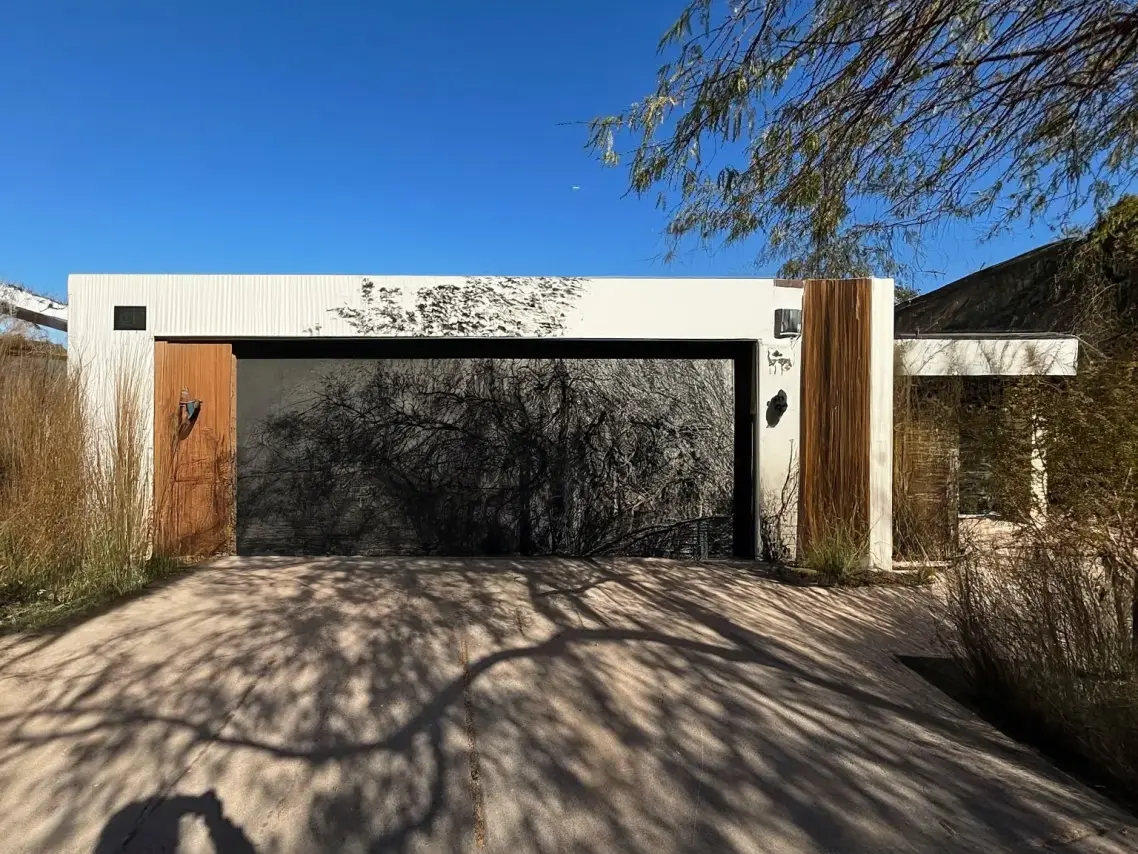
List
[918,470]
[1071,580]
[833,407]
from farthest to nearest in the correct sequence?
[918,470] → [833,407] → [1071,580]

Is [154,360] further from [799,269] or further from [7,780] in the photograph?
[799,269]

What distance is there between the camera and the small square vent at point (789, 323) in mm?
7324

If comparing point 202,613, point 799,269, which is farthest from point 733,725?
point 799,269

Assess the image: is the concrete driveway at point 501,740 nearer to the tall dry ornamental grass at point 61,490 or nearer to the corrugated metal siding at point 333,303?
the tall dry ornamental grass at point 61,490

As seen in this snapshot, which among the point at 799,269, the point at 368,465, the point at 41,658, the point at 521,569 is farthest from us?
the point at 799,269

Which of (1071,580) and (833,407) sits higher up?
(833,407)

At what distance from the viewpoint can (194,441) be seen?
7219 millimetres

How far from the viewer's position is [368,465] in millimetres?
7859

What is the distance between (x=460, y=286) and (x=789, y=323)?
3604mm

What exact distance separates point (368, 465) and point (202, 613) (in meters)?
2.85

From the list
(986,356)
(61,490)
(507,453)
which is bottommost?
(61,490)

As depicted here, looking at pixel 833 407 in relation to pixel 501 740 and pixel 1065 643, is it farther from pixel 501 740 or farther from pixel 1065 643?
pixel 501 740

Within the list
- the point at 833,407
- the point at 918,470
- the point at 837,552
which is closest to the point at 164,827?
the point at 837,552

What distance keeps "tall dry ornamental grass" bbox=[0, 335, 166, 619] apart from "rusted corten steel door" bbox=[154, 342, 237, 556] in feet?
3.63
